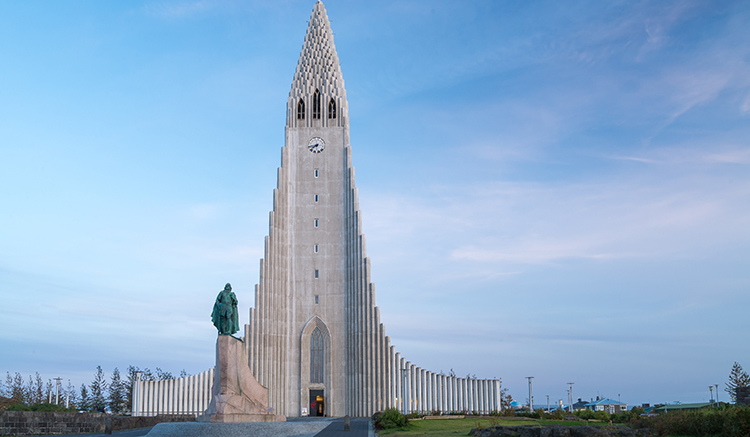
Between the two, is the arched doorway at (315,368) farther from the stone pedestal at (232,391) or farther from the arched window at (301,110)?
the stone pedestal at (232,391)

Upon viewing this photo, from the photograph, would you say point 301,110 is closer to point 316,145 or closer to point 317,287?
point 316,145

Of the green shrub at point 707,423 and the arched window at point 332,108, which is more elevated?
the arched window at point 332,108

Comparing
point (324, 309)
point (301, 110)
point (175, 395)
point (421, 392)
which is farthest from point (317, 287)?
point (301, 110)

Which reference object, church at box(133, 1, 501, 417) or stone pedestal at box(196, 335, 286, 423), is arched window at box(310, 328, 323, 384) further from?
stone pedestal at box(196, 335, 286, 423)

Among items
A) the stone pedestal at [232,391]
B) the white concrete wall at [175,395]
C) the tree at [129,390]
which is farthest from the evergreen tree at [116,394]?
the stone pedestal at [232,391]

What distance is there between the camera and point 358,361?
4359 centimetres

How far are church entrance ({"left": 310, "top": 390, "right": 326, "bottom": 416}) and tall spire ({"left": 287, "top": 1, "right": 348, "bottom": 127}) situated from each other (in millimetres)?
20618

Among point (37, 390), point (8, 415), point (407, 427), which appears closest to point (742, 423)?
point (407, 427)

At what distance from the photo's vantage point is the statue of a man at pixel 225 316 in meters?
24.2

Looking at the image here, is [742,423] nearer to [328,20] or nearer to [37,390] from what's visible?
[328,20]

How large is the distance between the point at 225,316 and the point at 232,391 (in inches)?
114

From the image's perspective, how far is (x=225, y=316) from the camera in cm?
2427

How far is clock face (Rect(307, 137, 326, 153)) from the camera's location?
4841 cm

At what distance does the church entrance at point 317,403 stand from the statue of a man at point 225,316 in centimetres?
2156
